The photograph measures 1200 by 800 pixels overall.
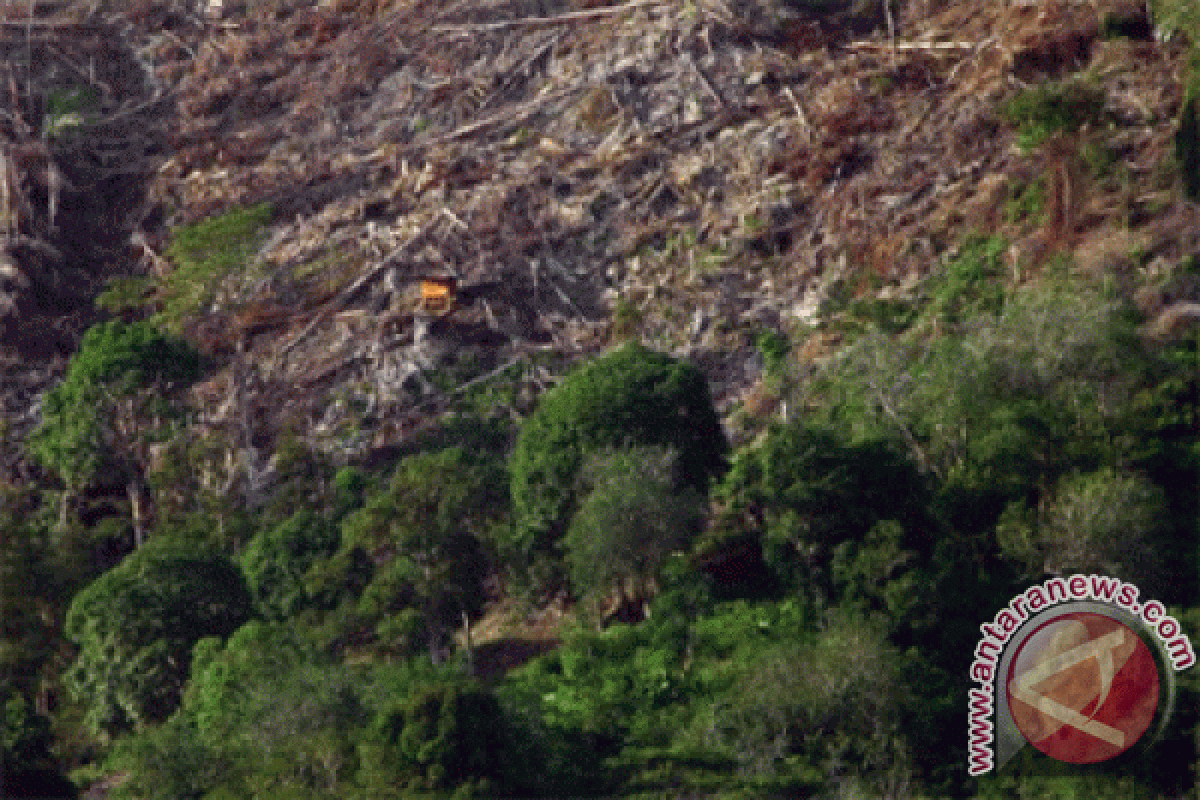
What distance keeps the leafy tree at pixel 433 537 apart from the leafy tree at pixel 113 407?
7.21 meters

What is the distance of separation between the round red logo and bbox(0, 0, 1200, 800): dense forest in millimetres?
432

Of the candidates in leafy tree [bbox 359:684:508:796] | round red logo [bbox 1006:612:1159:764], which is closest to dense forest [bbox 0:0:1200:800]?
leafy tree [bbox 359:684:508:796]

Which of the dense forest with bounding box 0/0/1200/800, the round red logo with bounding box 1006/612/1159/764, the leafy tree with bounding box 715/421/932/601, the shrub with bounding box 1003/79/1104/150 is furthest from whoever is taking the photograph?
the shrub with bounding box 1003/79/1104/150

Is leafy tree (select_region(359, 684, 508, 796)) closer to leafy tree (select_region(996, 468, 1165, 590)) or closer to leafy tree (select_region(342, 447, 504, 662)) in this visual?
leafy tree (select_region(342, 447, 504, 662))

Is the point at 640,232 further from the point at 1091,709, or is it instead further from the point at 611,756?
the point at 1091,709

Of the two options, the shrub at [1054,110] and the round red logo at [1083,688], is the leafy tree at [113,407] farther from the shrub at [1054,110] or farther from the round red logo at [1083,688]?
the round red logo at [1083,688]

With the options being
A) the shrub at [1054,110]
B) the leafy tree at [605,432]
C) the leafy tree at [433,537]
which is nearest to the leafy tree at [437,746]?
the leafy tree at [433,537]

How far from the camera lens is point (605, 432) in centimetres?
3325

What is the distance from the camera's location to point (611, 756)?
28.8 m

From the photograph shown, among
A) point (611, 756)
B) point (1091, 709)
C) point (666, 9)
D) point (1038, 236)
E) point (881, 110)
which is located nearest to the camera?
point (1091, 709)

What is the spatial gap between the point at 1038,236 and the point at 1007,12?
23.0 feet

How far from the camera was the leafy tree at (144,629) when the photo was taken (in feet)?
108

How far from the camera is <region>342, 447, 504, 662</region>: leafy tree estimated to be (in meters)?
32.7

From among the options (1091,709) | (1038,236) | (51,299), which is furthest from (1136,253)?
(51,299)
